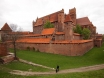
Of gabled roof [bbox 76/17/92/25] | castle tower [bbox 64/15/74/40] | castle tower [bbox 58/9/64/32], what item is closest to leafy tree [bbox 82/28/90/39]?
gabled roof [bbox 76/17/92/25]

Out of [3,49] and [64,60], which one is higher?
[3,49]

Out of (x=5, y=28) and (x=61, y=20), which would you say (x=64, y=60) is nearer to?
(x=61, y=20)

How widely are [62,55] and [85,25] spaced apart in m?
26.2

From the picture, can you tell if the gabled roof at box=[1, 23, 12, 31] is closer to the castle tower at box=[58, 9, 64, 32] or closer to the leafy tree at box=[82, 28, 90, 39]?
the castle tower at box=[58, 9, 64, 32]

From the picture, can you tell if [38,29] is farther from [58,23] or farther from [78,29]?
[78,29]

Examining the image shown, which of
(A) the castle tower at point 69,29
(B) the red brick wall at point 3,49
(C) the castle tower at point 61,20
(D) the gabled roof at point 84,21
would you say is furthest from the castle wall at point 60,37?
(D) the gabled roof at point 84,21

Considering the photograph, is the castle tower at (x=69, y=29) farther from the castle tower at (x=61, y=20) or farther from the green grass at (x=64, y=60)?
the castle tower at (x=61, y=20)

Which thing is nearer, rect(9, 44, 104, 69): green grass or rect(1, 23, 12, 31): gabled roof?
rect(9, 44, 104, 69): green grass

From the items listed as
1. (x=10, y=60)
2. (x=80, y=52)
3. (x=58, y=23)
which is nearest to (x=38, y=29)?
(x=58, y=23)

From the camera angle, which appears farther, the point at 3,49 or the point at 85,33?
the point at 85,33

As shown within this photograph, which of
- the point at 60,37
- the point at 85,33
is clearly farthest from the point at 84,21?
the point at 60,37

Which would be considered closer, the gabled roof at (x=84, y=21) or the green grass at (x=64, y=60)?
the green grass at (x=64, y=60)

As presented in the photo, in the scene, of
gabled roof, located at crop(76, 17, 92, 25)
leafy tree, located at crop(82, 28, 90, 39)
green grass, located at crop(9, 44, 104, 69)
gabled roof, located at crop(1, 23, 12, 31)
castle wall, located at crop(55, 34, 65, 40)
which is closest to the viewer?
green grass, located at crop(9, 44, 104, 69)

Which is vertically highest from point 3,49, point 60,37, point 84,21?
point 84,21
